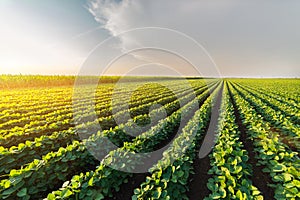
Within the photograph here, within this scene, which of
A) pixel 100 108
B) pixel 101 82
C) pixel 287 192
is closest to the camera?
pixel 287 192

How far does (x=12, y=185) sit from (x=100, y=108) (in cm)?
739

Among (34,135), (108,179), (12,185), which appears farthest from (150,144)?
(34,135)

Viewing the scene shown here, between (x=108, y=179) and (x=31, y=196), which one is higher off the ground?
(x=108, y=179)

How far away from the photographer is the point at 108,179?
3373mm

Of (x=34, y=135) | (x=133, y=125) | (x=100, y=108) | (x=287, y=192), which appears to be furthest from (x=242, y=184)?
(x=100, y=108)

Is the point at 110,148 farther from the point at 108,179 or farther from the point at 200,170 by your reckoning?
the point at 200,170

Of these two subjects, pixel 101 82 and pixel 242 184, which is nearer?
pixel 242 184

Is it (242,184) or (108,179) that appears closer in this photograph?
(242,184)

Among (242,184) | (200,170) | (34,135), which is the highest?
(242,184)

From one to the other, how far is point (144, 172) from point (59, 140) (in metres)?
2.64

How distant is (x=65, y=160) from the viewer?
3.64 m

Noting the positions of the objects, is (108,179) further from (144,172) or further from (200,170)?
(200,170)

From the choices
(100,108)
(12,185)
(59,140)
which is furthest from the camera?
(100,108)

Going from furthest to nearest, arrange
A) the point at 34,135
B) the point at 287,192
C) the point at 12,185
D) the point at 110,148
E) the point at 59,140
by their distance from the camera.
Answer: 1. the point at 34,135
2. the point at 59,140
3. the point at 110,148
4. the point at 12,185
5. the point at 287,192
